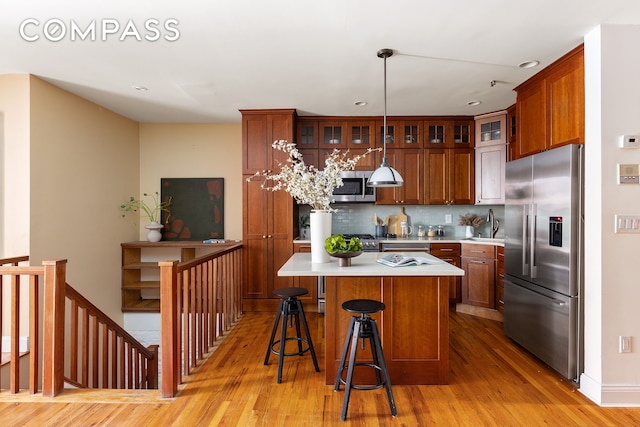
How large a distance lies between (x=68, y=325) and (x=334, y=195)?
348cm

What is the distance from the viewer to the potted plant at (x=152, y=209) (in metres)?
5.09

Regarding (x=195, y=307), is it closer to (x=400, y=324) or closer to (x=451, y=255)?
(x=400, y=324)

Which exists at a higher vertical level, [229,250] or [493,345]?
[229,250]

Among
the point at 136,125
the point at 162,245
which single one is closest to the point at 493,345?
the point at 162,245

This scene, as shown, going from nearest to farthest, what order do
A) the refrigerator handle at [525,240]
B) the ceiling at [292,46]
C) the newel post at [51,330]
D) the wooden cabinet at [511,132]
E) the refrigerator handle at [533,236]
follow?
the ceiling at [292,46]
the newel post at [51,330]
the refrigerator handle at [533,236]
the refrigerator handle at [525,240]
the wooden cabinet at [511,132]

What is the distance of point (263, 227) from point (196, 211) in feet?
4.26

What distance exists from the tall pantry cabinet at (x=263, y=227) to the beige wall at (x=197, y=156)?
2.39 feet

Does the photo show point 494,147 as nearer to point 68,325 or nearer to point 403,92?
point 403,92

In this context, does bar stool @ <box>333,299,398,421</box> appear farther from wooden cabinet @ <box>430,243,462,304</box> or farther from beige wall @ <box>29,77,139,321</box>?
beige wall @ <box>29,77,139,321</box>

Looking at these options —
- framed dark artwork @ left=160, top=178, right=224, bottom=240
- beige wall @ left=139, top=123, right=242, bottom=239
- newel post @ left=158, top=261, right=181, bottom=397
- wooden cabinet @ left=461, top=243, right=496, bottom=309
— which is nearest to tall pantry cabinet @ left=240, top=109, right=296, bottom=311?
beige wall @ left=139, top=123, right=242, bottom=239

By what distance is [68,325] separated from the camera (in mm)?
3943

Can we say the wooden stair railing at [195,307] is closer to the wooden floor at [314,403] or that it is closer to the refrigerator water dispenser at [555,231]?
the wooden floor at [314,403]

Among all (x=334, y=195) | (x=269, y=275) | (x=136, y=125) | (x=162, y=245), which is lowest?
(x=269, y=275)

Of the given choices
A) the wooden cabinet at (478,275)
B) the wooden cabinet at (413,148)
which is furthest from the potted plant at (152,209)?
the wooden cabinet at (478,275)
